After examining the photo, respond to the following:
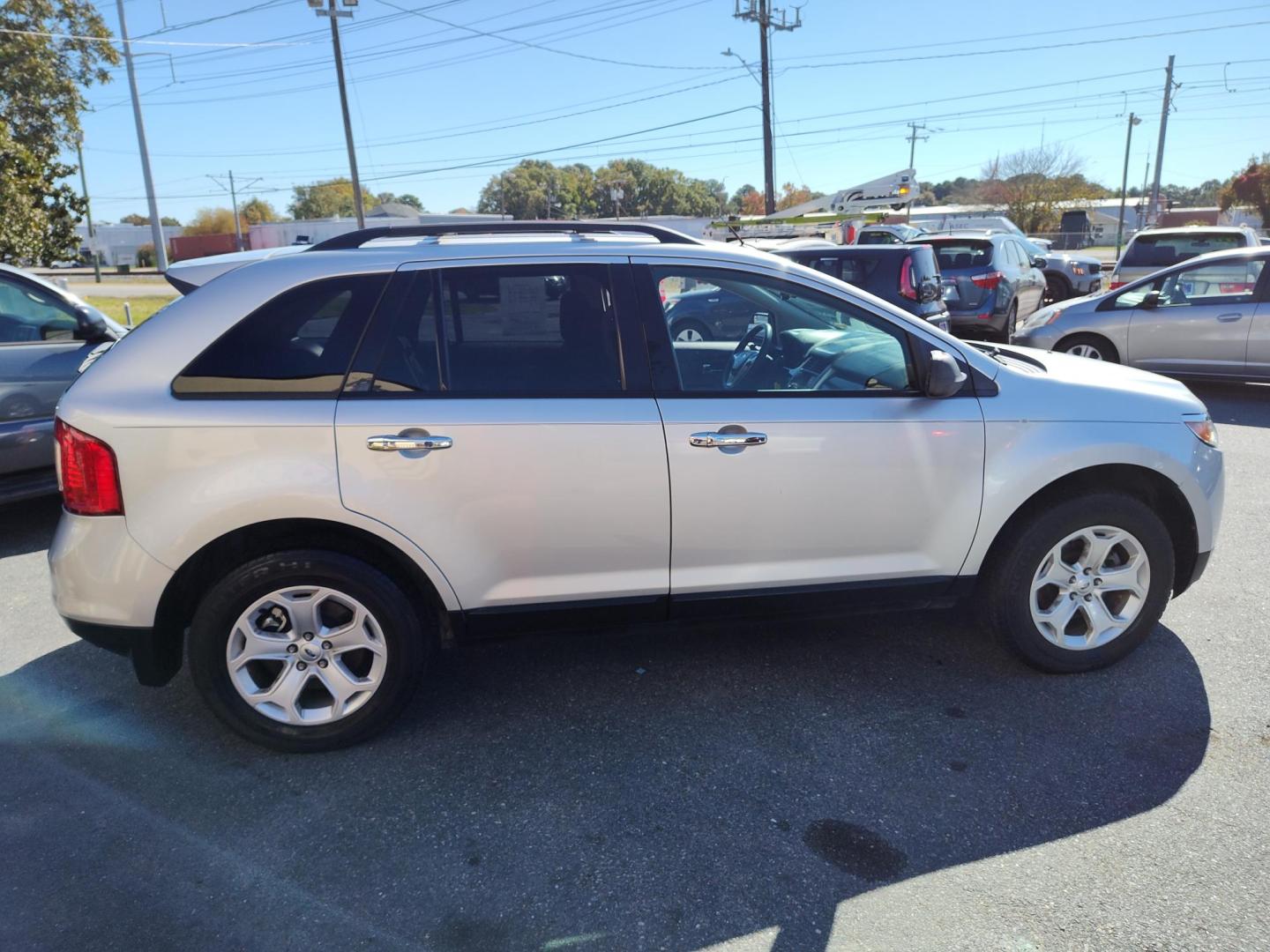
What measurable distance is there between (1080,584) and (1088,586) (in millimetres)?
39

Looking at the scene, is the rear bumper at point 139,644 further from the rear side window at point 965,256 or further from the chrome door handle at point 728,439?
the rear side window at point 965,256

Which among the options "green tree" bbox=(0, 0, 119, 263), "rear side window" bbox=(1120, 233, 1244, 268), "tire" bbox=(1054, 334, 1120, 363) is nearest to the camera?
"tire" bbox=(1054, 334, 1120, 363)

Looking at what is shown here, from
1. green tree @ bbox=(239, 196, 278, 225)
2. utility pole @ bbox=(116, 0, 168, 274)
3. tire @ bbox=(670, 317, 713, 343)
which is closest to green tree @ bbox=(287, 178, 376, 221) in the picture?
green tree @ bbox=(239, 196, 278, 225)

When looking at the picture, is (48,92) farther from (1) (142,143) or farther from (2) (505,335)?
(2) (505,335)

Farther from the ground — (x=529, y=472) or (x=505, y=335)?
(x=505, y=335)

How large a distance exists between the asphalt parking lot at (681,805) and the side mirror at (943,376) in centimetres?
125

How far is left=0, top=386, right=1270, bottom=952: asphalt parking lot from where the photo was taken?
2469mm

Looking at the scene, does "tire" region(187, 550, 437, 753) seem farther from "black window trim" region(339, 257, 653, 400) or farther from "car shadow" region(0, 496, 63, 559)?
"car shadow" region(0, 496, 63, 559)

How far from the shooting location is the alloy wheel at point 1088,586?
3.63 m

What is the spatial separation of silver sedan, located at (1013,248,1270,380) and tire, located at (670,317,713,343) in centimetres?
703

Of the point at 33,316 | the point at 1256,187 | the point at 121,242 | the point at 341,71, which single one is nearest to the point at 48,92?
the point at 341,71

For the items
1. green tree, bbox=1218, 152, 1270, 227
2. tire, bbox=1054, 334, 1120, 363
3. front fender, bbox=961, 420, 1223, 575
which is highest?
green tree, bbox=1218, 152, 1270, 227

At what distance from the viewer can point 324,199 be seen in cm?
11162

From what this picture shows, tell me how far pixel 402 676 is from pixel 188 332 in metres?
1.44
